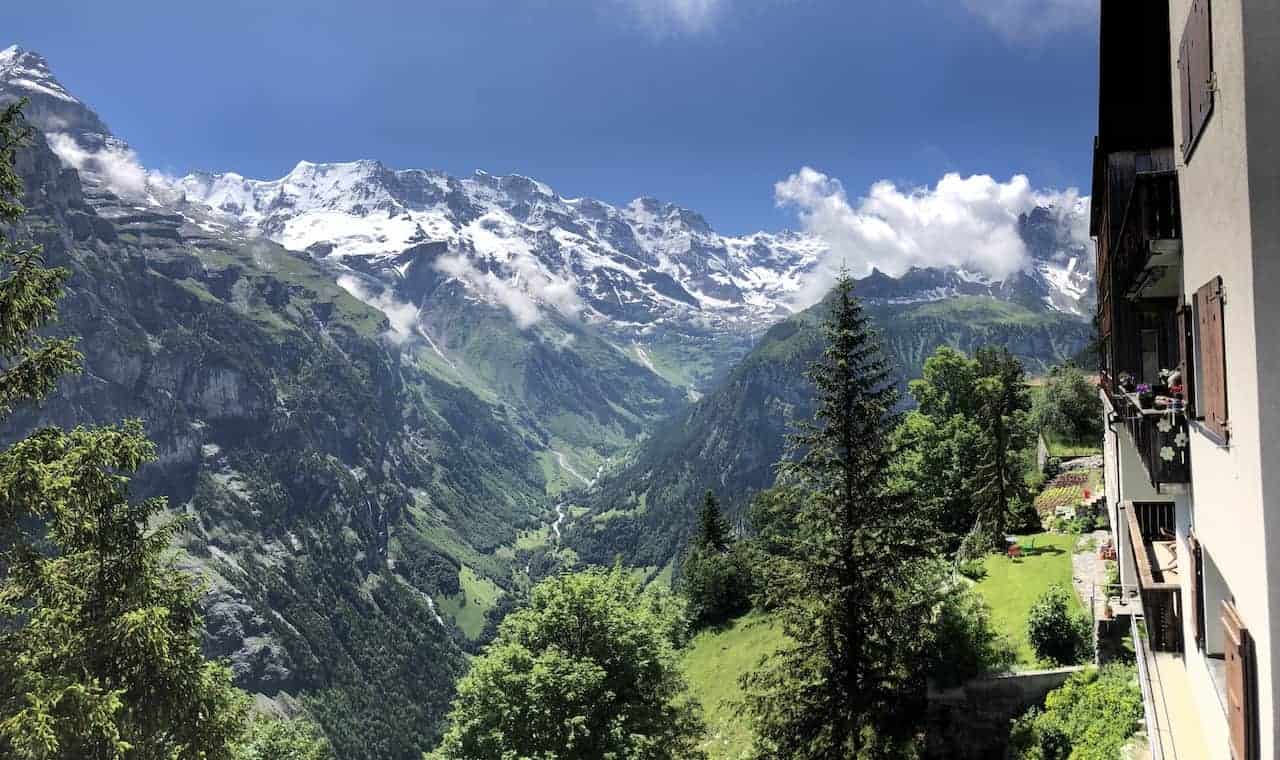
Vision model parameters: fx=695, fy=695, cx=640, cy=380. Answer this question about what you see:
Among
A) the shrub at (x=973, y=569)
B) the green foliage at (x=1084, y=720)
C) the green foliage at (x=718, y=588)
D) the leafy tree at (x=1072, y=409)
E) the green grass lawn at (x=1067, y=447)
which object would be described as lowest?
the green foliage at (x=718, y=588)

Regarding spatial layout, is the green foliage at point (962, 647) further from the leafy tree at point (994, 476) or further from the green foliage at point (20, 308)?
the green foliage at point (20, 308)

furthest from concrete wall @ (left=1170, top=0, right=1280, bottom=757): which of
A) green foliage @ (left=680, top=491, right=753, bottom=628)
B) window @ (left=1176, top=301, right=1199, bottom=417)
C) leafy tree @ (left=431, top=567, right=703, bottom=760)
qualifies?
green foliage @ (left=680, top=491, right=753, bottom=628)

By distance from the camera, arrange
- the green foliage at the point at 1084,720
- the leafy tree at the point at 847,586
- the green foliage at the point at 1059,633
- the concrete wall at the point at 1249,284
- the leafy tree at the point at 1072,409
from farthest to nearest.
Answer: the leafy tree at the point at 1072,409 < the green foliage at the point at 1059,633 < the leafy tree at the point at 847,586 < the green foliage at the point at 1084,720 < the concrete wall at the point at 1249,284

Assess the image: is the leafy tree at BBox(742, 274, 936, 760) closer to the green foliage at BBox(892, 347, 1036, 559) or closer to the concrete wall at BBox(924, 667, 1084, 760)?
the concrete wall at BBox(924, 667, 1084, 760)

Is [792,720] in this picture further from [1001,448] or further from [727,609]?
[727,609]

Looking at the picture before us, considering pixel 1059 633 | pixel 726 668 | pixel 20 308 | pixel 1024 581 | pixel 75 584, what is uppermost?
pixel 20 308

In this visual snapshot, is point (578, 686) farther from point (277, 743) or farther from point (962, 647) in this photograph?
point (277, 743)

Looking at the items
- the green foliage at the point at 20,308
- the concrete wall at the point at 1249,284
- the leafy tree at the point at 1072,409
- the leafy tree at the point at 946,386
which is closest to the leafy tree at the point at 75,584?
the green foliage at the point at 20,308

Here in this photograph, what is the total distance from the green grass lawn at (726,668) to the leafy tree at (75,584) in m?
19.3

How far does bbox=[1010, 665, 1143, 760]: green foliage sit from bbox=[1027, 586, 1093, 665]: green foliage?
2.42 m

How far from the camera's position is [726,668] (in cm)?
4734

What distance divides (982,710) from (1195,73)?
1967cm

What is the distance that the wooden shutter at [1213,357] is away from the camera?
314 inches

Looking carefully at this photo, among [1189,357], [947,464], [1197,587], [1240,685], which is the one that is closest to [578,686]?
[1197,587]
